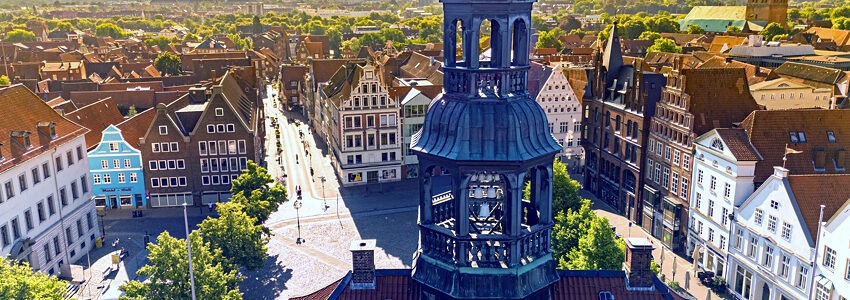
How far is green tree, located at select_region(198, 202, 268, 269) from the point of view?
2093 inches

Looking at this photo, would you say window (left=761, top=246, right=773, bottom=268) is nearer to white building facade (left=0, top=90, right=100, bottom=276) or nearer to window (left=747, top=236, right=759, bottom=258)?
window (left=747, top=236, right=759, bottom=258)

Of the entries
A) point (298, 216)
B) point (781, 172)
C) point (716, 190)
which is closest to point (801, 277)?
point (781, 172)

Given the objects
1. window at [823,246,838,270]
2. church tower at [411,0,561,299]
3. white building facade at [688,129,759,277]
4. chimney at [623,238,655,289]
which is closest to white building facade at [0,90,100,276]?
church tower at [411,0,561,299]

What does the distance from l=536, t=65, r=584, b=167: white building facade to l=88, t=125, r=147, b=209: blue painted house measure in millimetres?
50644

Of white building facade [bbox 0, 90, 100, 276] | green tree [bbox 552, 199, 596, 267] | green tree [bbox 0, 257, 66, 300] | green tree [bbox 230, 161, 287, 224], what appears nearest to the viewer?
green tree [bbox 0, 257, 66, 300]

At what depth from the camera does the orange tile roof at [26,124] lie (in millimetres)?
56438

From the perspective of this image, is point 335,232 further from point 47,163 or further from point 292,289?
point 47,163

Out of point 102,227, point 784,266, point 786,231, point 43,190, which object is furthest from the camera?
point 102,227

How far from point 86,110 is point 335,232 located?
38625 mm

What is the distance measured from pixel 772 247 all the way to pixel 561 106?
143 ft

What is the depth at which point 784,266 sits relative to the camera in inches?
1966

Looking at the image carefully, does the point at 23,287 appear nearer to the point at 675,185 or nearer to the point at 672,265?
the point at 672,265

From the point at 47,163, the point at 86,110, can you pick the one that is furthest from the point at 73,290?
the point at 86,110

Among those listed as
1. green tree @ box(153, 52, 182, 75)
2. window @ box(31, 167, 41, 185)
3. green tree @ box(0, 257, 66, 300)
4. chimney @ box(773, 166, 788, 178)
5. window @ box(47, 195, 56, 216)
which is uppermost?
green tree @ box(153, 52, 182, 75)
